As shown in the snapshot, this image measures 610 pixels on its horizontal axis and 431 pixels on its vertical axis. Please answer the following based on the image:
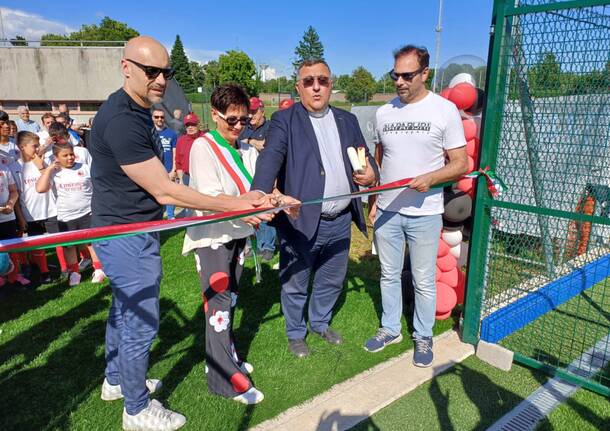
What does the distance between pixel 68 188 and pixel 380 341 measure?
4.06 meters

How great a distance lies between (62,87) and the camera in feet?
87.3

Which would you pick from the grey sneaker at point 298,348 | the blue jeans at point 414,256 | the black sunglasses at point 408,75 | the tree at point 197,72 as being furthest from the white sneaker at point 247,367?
the tree at point 197,72

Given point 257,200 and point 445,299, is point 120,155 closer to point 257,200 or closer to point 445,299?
point 257,200

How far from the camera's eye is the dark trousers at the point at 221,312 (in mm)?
2760

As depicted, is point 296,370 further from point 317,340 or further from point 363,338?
point 363,338

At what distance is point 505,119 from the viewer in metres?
3.20

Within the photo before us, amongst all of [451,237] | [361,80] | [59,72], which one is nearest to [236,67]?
[361,80]

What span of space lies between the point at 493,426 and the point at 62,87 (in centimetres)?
3057

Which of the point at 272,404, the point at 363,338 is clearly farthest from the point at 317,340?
the point at 272,404

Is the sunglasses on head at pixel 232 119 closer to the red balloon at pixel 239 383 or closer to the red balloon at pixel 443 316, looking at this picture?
the red balloon at pixel 239 383

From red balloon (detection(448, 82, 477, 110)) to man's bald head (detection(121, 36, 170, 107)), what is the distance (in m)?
3.61

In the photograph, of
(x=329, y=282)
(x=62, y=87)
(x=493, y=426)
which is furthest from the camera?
(x=62, y=87)

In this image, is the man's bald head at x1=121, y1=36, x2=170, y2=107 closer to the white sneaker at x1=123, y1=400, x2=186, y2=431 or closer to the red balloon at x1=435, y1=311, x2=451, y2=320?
the white sneaker at x1=123, y1=400, x2=186, y2=431

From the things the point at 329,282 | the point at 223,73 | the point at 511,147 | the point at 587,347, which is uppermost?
the point at 223,73
